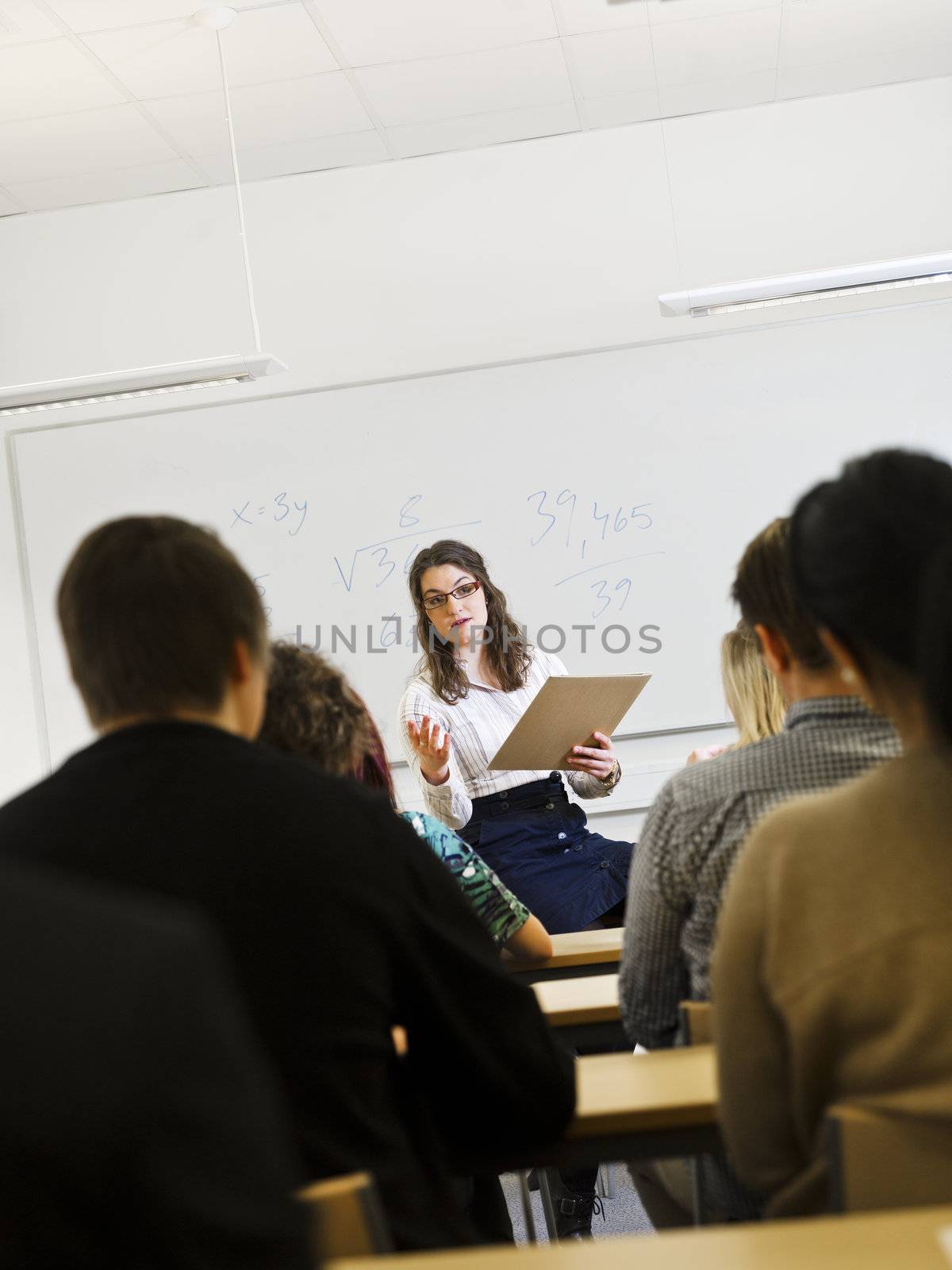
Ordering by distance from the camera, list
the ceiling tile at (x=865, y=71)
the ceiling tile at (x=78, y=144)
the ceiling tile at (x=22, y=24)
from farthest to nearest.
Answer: the ceiling tile at (x=865, y=71), the ceiling tile at (x=78, y=144), the ceiling tile at (x=22, y=24)

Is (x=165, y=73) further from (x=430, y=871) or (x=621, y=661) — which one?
(x=430, y=871)

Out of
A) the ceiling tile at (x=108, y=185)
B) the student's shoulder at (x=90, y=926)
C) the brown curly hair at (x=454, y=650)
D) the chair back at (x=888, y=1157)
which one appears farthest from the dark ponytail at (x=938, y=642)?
the ceiling tile at (x=108, y=185)

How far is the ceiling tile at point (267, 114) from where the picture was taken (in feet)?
12.8

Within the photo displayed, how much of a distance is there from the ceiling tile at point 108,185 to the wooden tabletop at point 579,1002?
3482mm

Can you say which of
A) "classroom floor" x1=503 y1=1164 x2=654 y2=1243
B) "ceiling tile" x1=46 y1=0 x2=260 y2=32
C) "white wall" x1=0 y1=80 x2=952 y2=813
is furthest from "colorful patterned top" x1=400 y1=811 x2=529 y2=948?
"ceiling tile" x1=46 y1=0 x2=260 y2=32

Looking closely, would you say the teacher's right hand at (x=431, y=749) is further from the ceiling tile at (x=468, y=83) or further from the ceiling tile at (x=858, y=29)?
the ceiling tile at (x=858, y=29)

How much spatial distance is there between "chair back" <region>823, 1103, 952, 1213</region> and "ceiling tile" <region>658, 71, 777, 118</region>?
3982 mm

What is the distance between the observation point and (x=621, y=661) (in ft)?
14.5

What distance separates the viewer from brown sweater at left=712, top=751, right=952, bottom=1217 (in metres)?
0.97

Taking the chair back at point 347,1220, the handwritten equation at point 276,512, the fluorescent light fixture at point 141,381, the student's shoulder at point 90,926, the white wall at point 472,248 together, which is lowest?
the chair back at point 347,1220

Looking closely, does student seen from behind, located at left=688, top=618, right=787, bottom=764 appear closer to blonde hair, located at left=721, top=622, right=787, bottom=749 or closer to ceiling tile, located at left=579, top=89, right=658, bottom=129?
blonde hair, located at left=721, top=622, right=787, bottom=749

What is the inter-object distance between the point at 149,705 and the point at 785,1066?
26.6 inches

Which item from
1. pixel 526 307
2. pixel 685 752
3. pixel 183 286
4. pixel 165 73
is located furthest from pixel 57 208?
pixel 685 752

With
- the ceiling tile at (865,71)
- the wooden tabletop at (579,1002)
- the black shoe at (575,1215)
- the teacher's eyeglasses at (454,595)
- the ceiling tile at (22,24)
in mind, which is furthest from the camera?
the ceiling tile at (865,71)
